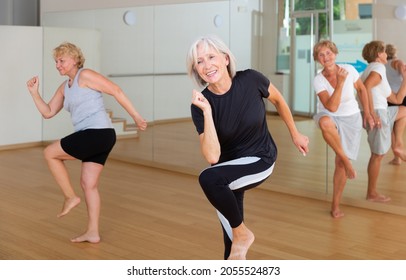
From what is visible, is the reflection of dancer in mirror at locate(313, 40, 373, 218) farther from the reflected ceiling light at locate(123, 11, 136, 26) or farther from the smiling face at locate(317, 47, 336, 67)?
the reflected ceiling light at locate(123, 11, 136, 26)

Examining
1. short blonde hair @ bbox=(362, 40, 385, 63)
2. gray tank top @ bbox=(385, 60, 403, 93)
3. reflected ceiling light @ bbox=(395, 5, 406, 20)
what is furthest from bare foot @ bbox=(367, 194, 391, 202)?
reflected ceiling light @ bbox=(395, 5, 406, 20)

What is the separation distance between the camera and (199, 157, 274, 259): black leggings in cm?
295

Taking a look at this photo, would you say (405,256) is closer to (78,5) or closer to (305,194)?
(305,194)

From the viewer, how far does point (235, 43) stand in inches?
251

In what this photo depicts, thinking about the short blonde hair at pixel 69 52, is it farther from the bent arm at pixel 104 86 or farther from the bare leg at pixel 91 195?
the bare leg at pixel 91 195

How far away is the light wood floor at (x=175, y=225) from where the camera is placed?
4.15m

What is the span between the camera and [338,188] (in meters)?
5.08

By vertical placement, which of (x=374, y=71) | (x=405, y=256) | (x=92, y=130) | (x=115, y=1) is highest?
(x=115, y=1)

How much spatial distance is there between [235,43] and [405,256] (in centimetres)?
296

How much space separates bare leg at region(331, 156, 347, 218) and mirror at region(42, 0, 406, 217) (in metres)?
0.35

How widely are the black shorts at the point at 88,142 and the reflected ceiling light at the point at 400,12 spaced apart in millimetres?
2451

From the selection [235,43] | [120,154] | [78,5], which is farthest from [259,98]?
[78,5]

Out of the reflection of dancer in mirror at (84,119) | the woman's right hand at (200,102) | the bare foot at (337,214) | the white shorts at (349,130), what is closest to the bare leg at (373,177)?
the white shorts at (349,130)

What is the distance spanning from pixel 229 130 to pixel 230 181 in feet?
0.79
